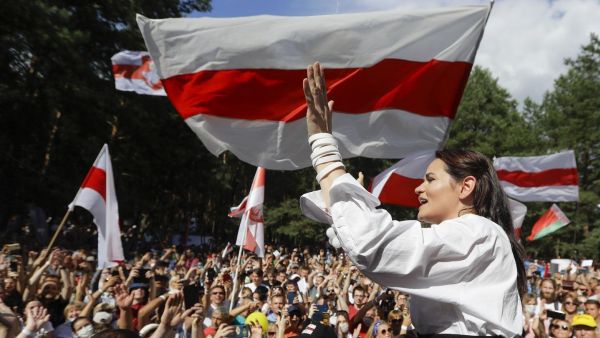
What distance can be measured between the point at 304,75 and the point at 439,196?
2.82m

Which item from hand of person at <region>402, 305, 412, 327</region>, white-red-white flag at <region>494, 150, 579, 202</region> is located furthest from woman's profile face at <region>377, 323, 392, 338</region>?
white-red-white flag at <region>494, 150, 579, 202</region>

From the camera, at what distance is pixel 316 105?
215cm

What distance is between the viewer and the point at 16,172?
22.3 m

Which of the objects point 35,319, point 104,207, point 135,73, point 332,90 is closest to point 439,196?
point 332,90

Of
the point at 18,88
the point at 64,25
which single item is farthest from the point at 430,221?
the point at 18,88

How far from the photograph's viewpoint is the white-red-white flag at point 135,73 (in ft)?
49.5

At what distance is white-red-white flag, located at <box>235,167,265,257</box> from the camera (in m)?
10.2

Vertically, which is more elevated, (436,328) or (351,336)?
(436,328)

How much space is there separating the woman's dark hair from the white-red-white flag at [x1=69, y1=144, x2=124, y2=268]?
750 cm

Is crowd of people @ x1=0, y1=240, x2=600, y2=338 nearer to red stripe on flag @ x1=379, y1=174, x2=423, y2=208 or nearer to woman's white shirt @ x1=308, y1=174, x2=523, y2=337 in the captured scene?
red stripe on flag @ x1=379, y1=174, x2=423, y2=208

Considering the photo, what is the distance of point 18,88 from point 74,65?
2.28m

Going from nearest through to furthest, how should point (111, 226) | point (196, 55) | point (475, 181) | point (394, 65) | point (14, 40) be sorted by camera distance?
point (475, 181) < point (196, 55) < point (394, 65) < point (111, 226) < point (14, 40)

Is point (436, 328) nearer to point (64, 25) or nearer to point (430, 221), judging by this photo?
point (430, 221)

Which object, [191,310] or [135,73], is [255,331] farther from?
[135,73]
